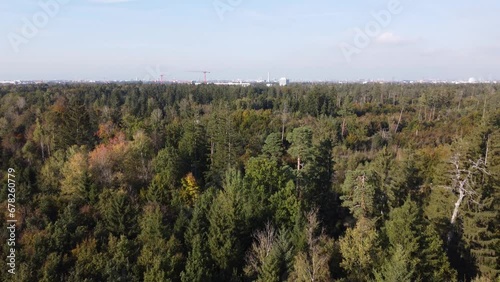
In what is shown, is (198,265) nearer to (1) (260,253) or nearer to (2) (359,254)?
(1) (260,253)

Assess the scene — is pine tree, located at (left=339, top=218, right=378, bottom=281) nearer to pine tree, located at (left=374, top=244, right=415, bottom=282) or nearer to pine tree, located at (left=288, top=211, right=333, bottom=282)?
pine tree, located at (left=288, top=211, right=333, bottom=282)

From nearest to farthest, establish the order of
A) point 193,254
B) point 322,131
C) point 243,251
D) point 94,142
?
1. point 193,254
2. point 243,251
3. point 94,142
4. point 322,131

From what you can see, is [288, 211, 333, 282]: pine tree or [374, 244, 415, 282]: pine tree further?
[288, 211, 333, 282]: pine tree

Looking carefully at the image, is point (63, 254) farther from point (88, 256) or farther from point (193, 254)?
point (193, 254)

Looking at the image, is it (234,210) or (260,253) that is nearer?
(260,253)

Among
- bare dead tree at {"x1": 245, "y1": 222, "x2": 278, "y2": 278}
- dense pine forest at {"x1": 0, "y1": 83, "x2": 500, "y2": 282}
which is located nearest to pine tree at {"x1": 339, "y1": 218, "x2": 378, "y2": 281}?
dense pine forest at {"x1": 0, "y1": 83, "x2": 500, "y2": 282}

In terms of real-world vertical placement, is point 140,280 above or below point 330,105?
below

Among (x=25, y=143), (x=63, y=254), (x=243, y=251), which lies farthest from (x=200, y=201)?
(x=25, y=143)

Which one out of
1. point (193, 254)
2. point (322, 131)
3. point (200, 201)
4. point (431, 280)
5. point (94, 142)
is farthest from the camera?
point (322, 131)

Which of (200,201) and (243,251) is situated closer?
(243,251)

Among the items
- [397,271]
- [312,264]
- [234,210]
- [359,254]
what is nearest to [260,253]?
[312,264]

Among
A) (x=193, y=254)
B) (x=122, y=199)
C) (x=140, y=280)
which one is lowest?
(x=140, y=280)
